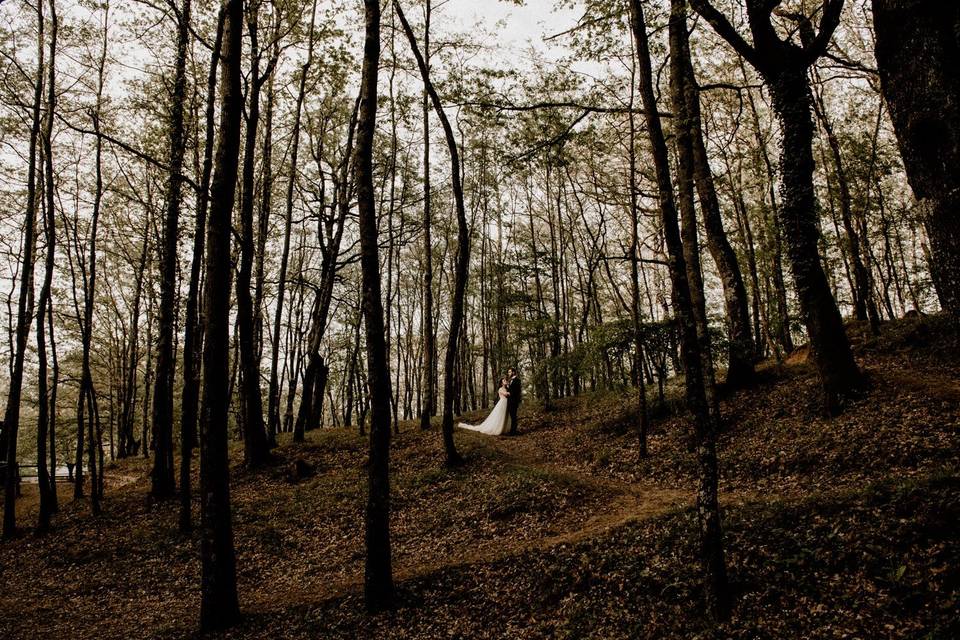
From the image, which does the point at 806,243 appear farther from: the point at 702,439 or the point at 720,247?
the point at 702,439

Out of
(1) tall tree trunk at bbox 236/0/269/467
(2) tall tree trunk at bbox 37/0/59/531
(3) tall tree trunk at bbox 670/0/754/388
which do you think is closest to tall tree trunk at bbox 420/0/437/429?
(1) tall tree trunk at bbox 236/0/269/467

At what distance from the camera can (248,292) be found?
12.3 meters

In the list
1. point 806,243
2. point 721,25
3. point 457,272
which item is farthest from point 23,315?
point 806,243

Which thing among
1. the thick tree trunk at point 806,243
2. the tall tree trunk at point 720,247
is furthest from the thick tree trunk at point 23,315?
the thick tree trunk at point 806,243

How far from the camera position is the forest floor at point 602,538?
449 centimetres

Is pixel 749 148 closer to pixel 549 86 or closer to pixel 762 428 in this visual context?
pixel 549 86

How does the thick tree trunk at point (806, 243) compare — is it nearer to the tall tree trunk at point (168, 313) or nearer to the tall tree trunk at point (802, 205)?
the tall tree trunk at point (802, 205)

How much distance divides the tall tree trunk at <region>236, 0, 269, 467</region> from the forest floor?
40.3 inches

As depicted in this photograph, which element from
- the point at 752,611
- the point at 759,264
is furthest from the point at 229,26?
the point at 759,264

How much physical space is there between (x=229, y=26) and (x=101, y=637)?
889cm

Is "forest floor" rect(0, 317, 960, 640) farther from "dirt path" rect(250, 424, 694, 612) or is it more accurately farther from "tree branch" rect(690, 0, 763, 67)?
"tree branch" rect(690, 0, 763, 67)

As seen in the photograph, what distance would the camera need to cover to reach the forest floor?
177 inches

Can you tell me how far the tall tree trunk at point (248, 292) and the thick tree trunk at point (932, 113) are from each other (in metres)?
11.3

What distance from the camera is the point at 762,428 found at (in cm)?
921
